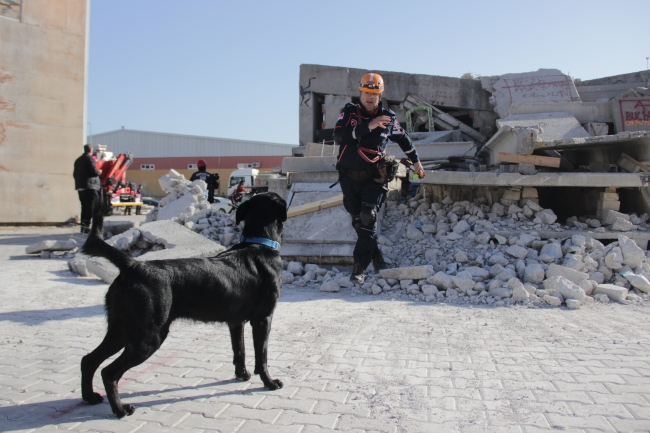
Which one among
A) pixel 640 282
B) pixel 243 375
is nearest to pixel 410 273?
pixel 640 282

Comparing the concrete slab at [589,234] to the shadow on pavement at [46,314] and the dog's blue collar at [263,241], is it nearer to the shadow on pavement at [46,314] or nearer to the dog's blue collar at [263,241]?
the dog's blue collar at [263,241]

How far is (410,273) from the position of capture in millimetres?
5738

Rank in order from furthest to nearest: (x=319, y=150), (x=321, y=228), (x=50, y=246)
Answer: (x=319, y=150) < (x=50, y=246) < (x=321, y=228)

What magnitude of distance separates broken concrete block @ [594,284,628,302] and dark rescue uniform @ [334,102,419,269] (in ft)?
7.58

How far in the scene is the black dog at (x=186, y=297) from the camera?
2590 mm

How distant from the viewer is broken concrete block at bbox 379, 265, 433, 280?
5699mm

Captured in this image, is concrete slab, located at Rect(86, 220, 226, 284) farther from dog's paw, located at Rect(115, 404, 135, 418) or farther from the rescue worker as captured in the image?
dog's paw, located at Rect(115, 404, 135, 418)

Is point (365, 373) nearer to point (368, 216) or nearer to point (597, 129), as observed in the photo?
point (368, 216)

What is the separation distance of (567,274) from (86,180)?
352 inches

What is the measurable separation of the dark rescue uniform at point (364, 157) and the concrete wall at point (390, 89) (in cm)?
543

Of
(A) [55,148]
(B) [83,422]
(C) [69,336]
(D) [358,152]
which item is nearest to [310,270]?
(D) [358,152]

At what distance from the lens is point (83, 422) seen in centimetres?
255

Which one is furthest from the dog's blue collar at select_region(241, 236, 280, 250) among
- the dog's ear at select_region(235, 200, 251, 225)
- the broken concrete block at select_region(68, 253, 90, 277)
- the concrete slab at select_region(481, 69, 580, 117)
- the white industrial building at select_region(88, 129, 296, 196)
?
the white industrial building at select_region(88, 129, 296, 196)

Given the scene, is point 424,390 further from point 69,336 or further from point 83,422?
point 69,336
